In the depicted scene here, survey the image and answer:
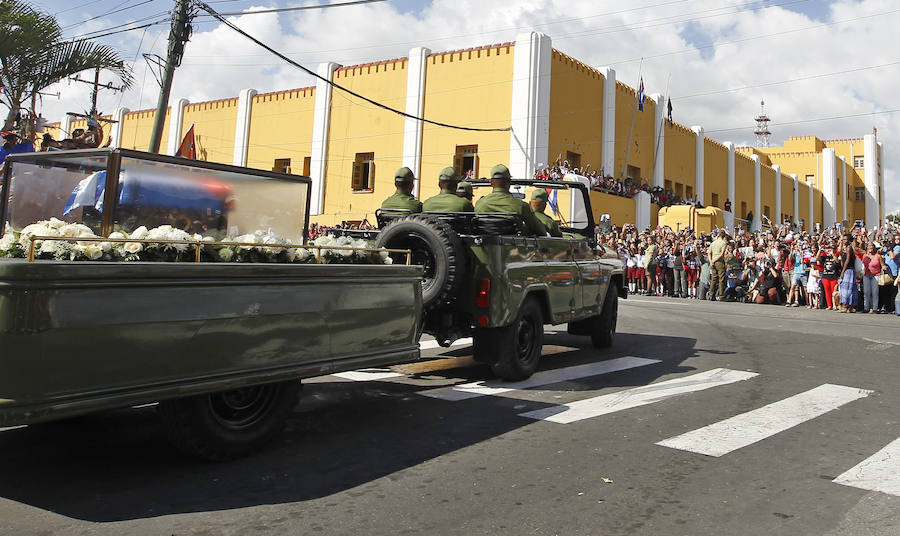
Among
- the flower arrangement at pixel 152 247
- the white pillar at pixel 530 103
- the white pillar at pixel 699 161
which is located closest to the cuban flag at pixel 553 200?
the flower arrangement at pixel 152 247

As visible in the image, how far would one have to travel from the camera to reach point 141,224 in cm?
438

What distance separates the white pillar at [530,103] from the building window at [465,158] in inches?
80.1

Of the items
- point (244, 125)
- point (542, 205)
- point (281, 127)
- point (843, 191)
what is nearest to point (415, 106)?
point (281, 127)


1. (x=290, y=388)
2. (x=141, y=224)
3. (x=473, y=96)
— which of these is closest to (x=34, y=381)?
(x=141, y=224)

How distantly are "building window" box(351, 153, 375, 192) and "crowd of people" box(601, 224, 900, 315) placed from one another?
12.7 metres

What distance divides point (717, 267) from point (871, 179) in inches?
2016

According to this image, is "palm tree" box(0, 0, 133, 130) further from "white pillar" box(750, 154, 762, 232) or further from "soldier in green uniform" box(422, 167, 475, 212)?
"white pillar" box(750, 154, 762, 232)

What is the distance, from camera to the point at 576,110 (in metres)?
29.7

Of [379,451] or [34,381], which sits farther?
[379,451]

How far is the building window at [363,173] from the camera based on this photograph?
32469mm

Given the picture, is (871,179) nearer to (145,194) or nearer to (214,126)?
(214,126)

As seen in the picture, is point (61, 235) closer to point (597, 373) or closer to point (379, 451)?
point (379, 451)

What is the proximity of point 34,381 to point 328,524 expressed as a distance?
156 cm

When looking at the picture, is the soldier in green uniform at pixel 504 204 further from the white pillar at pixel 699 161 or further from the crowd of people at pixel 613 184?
the white pillar at pixel 699 161
